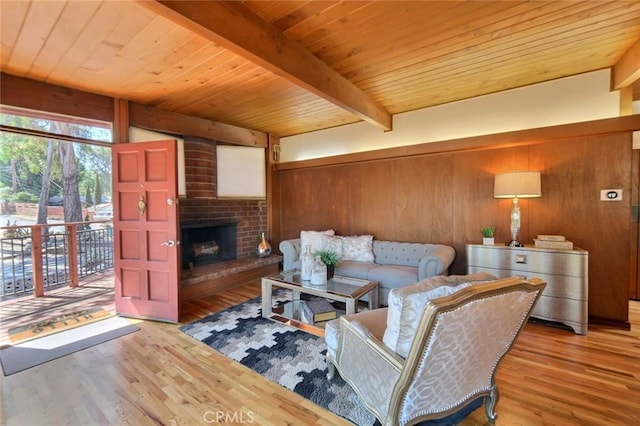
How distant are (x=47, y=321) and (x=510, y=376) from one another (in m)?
4.63

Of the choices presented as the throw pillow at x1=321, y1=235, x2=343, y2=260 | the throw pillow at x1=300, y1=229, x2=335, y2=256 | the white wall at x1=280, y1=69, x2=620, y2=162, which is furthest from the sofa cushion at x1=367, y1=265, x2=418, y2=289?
the white wall at x1=280, y1=69, x2=620, y2=162

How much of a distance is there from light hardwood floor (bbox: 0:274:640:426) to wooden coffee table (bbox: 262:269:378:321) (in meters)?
0.82

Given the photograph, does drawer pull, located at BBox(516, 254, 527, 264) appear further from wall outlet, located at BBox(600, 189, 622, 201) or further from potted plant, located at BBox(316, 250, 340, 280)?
potted plant, located at BBox(316, 250, 340, 280)

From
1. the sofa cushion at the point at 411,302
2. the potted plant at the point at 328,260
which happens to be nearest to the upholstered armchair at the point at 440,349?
the sofa cushion at the point at 411,302

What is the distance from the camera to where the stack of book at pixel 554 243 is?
8.77 ft

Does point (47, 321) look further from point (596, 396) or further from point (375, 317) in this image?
point (596, 396)

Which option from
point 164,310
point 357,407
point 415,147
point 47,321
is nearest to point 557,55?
point 415,147

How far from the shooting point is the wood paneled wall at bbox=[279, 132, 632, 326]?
2.78 m

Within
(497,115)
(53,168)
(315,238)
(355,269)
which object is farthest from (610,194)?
(53,168)

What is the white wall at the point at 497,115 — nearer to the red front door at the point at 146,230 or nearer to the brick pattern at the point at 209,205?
the brick pattern at the point at 209,205

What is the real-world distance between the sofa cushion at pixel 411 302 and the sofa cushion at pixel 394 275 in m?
1.88

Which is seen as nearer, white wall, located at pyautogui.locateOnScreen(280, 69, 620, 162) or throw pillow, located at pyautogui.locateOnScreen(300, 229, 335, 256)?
white wall, located at pyautogui.locateOnScreen(280, 69, 620, 162)

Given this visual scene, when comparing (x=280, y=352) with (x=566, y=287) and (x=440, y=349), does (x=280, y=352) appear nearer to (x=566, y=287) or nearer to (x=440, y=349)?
(x=440, y=349)

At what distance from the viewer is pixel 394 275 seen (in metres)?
3.23
